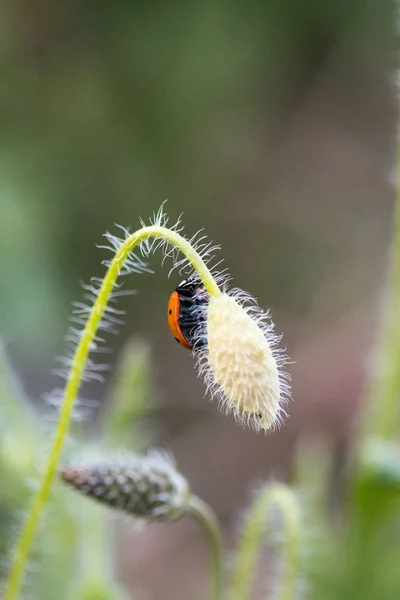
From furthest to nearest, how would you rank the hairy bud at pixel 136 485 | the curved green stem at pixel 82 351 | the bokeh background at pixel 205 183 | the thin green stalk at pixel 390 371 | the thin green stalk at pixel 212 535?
the bokeh background at pixel 205 183 → the thin green stalk at pixel 390 371 → the thin green stalk at pixel 212 535 → the hairy bud at pixel 136 485 → the curved green stem at pixel 82 351

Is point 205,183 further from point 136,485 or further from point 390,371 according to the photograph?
point 136,485

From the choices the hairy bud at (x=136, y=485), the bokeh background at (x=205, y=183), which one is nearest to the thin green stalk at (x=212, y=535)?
the hairy bud at (x=136, y=485)

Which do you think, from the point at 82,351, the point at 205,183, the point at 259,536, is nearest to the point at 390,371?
the point at 259,536

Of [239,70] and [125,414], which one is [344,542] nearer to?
[125,414]

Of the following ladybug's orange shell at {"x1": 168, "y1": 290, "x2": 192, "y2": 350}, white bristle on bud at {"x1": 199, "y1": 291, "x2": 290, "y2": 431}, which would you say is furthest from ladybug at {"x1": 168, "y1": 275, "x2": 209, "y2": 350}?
white bristle on bud at {"x1": 199, "y1": 291, "x2": 290, "y2": 431}

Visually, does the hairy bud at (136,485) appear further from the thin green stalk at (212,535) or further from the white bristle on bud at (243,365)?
the white bristle on bud at (243,365)

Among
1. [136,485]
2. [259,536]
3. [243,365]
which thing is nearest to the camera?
[243,365]
